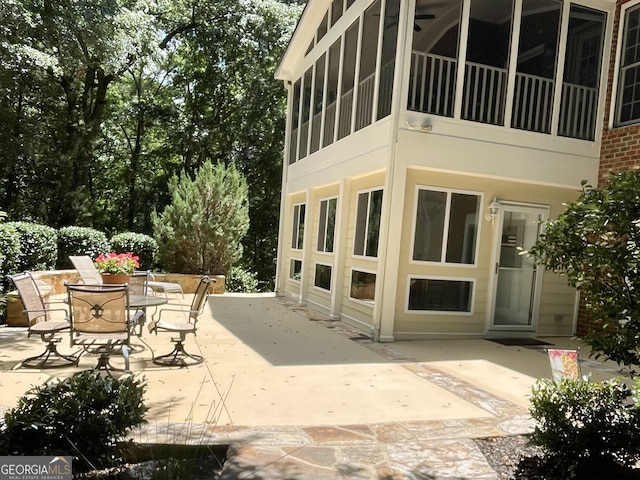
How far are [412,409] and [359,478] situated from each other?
4.98ft

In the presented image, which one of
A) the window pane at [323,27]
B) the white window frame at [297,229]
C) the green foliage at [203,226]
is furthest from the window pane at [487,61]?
the green foliage at [203,226]

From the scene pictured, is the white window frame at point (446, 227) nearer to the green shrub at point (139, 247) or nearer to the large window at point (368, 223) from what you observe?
the large window at point (368, 223)

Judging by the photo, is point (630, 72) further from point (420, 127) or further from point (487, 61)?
point (420, 127)

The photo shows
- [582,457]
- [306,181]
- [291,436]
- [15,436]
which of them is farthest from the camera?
[306,181]

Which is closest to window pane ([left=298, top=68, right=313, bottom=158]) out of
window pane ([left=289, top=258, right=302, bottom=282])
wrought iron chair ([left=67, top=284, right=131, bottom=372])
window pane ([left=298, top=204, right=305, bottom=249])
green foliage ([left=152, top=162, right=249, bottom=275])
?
window pane ([left=298, top=204, right=305, bottom=249])

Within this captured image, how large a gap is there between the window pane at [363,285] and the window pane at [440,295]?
672 mm

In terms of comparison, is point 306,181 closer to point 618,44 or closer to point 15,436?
point 618,44

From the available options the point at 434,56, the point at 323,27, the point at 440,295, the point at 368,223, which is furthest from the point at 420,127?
the point at 323,27

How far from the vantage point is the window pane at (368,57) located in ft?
26.2

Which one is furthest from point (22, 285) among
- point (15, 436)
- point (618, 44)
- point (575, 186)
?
point (618, 44)

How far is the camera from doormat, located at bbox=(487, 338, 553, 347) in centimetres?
718

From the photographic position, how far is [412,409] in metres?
4.09

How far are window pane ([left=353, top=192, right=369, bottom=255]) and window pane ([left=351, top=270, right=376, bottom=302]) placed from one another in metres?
0.41

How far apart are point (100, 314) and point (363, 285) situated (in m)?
4.48
